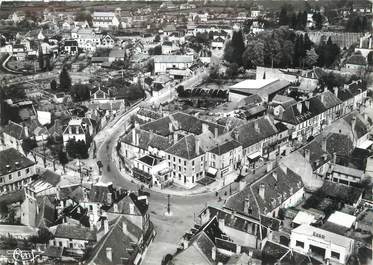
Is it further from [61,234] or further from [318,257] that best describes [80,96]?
[318,257]

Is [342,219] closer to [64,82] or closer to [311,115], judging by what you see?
[311,115]

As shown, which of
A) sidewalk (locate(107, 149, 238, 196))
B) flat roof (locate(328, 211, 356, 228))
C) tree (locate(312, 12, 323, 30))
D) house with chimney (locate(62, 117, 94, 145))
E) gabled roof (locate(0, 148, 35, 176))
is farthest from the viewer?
tree (locate(312, 12, 323, 30))

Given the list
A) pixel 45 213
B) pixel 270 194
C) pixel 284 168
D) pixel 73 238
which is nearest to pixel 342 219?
pixel 270 194

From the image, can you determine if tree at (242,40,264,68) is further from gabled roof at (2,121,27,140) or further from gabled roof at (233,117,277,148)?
gabled roof at (2,121,27,140)

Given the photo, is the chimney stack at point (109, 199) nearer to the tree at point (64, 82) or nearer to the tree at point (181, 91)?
the tree at point (181, 91)

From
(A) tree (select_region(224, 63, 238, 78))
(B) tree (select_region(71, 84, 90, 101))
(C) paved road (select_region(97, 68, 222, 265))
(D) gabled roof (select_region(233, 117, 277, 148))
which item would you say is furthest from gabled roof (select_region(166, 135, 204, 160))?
(A) tree (select_region(224, 63, 238, 78))
